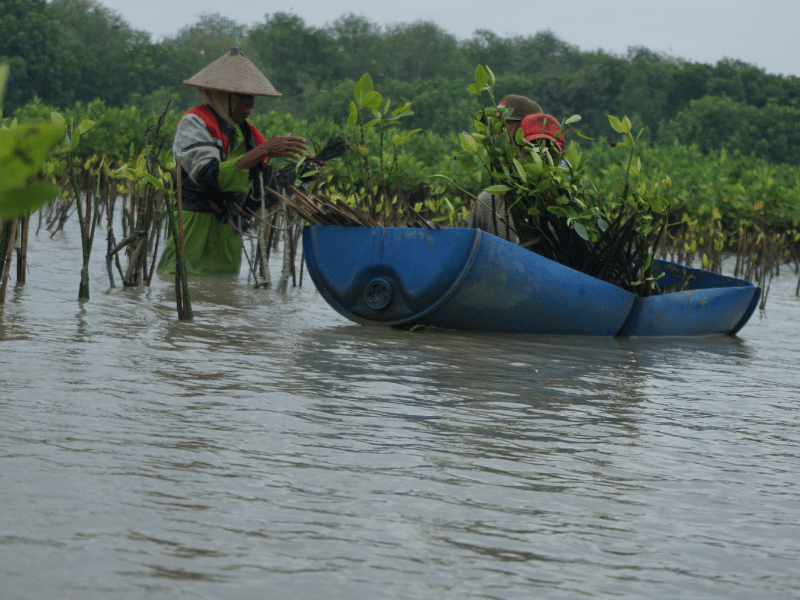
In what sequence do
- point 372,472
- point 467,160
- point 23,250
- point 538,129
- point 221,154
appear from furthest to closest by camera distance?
point 221,154 → point 538,129 → point 23,250 → point 467,160 → point 372,472

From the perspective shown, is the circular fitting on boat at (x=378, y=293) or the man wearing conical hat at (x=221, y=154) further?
the man wearing conical hat at (x=221, y=154)

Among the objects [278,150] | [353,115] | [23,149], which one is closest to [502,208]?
[353,115]

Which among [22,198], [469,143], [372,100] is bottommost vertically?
[22,198]

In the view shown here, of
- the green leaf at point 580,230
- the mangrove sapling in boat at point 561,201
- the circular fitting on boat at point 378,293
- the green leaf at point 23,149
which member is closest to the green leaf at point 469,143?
the mangrove sapling in boat at point 561,201

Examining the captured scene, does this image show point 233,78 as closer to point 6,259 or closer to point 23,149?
point 6,259

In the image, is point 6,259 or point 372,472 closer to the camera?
point 372,472

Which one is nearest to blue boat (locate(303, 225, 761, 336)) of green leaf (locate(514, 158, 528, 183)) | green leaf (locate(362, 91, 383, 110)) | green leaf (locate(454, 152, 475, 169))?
green leaf (locate(514, 158, 528, 183))

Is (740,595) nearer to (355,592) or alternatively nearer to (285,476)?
(355,592)

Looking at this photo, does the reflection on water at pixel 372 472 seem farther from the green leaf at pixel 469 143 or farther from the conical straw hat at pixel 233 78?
the conical straw hat at pixel 233 78

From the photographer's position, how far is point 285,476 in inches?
78.8

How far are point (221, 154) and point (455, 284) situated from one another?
6.07ft

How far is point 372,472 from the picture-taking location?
2.08 meters

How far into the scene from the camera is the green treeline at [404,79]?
2983 centimetres

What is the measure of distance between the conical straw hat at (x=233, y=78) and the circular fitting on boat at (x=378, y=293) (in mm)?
1391
